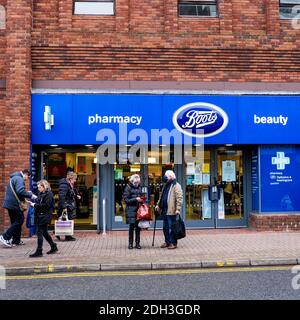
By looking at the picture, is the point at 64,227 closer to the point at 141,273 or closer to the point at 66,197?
the point at 66,197

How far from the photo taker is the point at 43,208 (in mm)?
9617

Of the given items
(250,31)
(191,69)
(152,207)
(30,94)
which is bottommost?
(152,207)

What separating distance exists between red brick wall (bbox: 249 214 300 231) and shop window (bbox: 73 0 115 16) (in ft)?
23.8

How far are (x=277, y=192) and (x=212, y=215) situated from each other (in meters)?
2.01

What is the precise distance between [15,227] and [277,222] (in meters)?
7.06

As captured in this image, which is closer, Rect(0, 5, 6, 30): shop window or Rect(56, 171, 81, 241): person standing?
Rect(56, 171, 81, 241): person standing

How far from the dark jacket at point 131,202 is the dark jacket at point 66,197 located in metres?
1.83

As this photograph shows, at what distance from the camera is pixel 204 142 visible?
13.1 m

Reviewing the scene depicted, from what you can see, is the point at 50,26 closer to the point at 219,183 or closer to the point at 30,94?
the point at 30,94

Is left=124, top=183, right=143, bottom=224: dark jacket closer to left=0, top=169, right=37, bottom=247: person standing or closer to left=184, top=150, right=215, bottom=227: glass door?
left=0, top=169, right=37, bottom=247: person standing

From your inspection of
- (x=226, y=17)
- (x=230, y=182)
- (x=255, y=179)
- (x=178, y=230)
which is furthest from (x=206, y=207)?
(x=226, y=17)

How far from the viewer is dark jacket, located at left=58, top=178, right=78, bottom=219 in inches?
456

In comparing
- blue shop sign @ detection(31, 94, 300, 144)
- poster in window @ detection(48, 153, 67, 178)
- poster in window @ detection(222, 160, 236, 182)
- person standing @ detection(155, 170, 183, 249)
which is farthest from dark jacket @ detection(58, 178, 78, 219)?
poster in window @ detection(222, 160, 236, 182)
